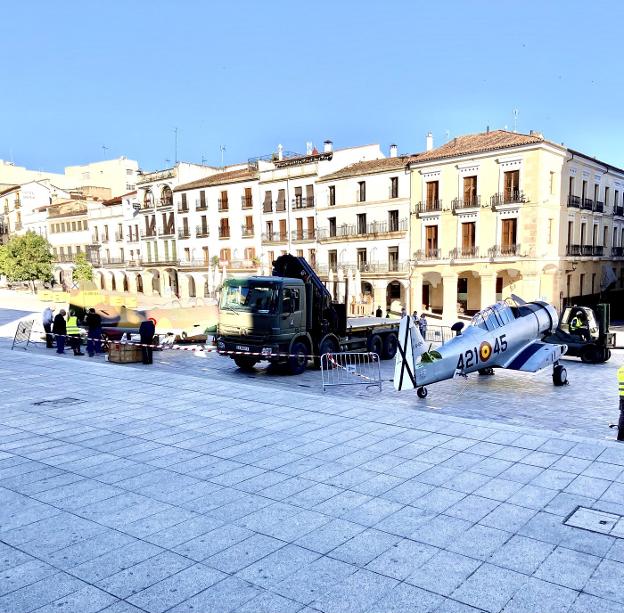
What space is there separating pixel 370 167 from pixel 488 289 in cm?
1278

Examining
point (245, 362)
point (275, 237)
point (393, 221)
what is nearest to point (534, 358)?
point (245, 362)

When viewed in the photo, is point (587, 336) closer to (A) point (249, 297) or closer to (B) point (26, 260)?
(A) point (249, 297)

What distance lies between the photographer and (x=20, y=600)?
424cm

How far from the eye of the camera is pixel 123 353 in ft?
58.0

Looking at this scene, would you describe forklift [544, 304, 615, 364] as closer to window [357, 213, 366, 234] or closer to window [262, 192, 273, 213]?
window [357, 213, 366, 234]

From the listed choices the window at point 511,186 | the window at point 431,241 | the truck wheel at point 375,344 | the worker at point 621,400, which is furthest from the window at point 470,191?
the worker at point 621,400

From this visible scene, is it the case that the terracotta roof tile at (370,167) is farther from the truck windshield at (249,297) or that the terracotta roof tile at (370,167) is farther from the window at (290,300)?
the truck windshield at (249,297)

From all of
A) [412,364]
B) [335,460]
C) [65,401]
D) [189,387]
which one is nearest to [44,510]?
[335,460]

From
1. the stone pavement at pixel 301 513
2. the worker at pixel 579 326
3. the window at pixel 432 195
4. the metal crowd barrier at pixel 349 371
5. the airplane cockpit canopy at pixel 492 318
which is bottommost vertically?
the metal crowd barrier at pixel 349 371

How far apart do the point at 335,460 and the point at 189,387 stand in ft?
19.2

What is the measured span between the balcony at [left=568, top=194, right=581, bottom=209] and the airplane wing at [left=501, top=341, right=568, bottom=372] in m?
24.2

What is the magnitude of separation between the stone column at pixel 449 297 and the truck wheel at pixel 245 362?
865 inches

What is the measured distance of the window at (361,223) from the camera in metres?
40.5

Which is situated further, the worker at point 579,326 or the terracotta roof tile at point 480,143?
the terracotta roof tile at point 480,143
